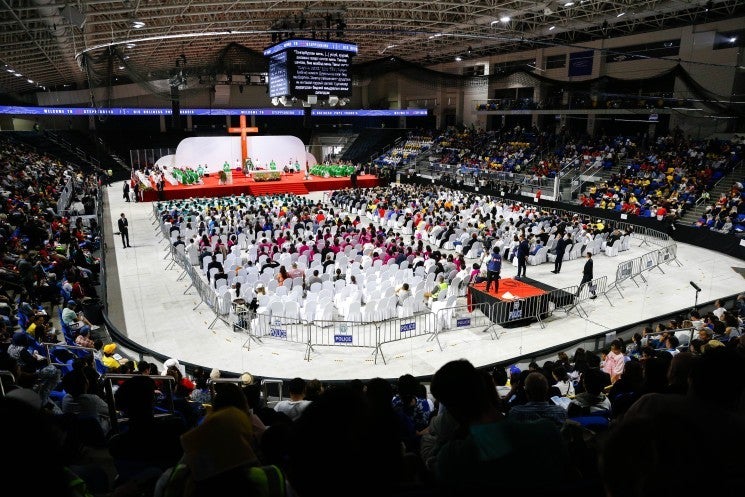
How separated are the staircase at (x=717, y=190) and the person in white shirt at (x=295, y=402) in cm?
2088

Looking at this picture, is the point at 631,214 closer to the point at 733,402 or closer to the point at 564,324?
the point at 564,324

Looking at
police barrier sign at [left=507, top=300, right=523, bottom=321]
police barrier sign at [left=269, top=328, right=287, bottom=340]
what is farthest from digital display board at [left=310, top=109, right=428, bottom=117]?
police barrier sign at [left=269, top=328, right=287, bottom=340]

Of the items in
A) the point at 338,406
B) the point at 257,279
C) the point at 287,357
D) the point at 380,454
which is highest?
the point at 338,406

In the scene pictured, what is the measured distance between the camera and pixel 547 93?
1307 inches

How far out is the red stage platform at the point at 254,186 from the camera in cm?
2920

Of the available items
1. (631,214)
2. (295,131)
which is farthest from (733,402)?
(295,131)

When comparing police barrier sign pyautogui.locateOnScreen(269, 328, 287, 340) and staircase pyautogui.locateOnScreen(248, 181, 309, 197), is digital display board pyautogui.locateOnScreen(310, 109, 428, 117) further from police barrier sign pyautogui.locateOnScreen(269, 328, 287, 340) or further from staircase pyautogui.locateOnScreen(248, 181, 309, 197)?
police barrier sign pyautogui.locateOnScreen(269, 328, 287, 340)

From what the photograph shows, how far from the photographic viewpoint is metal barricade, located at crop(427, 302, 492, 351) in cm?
1049

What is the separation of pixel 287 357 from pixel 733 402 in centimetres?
797

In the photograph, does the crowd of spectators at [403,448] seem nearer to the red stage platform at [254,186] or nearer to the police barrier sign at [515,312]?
the police barrier sign at [515,312]

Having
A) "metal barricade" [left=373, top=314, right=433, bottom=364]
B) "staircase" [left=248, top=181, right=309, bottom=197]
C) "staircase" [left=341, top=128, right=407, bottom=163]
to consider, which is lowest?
"metal barricade" [left=373, top=314, right=433, bottom=364]

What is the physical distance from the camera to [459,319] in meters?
10.7

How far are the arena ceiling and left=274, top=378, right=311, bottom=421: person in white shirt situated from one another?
1524 cm

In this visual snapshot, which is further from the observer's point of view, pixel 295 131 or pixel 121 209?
pixel 295 131
